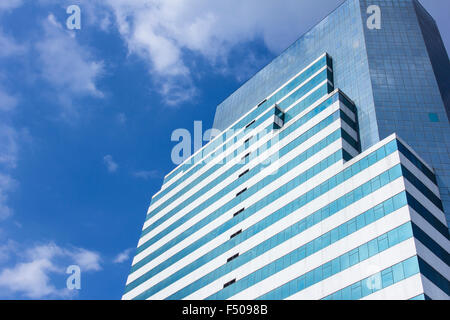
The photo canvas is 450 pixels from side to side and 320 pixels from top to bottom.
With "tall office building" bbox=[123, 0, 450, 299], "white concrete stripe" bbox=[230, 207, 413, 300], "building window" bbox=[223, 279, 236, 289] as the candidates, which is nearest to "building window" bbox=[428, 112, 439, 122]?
"tall office building" bbox=[123, 0, 450, 299]

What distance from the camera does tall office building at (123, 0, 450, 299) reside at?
52500mm

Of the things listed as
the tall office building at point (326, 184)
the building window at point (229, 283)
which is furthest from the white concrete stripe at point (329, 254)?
the building window at point (229, 283)

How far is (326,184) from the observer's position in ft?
209

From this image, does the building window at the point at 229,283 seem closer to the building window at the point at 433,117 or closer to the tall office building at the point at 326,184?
the tall office building at the point at 326,184

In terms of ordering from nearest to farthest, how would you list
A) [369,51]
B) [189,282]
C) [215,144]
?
[189,282], [369,51], [215,144]

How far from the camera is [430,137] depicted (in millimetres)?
69750

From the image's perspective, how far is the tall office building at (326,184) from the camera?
52.5m

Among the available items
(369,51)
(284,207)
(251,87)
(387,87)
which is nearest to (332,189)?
(284,207)

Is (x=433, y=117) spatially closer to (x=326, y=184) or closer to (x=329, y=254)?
(x=326, y=184)

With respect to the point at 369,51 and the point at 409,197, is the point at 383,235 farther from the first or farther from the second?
the point at 369,51

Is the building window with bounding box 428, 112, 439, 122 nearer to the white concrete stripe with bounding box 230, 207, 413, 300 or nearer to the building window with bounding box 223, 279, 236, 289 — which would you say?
the white concrete stripe with bounding box 230, 207, 413, 300

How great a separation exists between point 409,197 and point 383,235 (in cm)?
584

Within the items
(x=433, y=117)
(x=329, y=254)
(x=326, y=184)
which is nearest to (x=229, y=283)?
(x=329, y=254)

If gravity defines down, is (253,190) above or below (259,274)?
above
